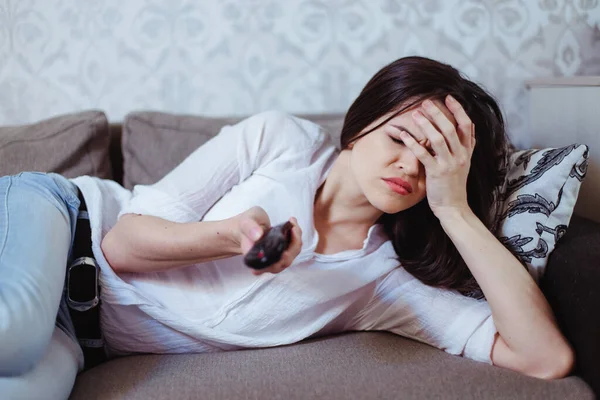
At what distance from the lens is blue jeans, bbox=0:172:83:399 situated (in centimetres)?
92

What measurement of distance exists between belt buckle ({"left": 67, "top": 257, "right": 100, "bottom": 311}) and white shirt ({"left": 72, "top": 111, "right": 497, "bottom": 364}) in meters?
0.02

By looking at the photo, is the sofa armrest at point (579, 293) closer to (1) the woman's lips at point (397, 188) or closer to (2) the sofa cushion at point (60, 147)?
(1) the woman's lips at point (397, 188)

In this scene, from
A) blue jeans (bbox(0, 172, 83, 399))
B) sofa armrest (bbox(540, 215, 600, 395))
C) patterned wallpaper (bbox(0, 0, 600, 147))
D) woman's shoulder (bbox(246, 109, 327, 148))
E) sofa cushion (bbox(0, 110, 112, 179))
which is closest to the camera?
blue jeans (bbox(0, 172, 83, 399))

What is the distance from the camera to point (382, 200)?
1154 millimetres

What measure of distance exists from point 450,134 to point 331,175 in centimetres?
27

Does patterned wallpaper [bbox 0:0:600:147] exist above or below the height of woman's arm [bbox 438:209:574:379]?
Result: above

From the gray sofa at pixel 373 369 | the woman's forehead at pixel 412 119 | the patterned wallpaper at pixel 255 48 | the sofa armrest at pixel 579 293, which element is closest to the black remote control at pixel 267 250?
the gray sofa at pixel 373 369

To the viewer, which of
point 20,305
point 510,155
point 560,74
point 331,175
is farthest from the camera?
point 560,74

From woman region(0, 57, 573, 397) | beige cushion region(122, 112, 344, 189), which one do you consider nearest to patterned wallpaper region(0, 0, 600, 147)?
beige cushion region(122, 112, 344, 189)

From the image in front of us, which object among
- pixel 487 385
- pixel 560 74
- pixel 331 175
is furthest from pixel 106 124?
pixel 560 74

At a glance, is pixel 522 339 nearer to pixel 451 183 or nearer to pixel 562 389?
pixel 562 389

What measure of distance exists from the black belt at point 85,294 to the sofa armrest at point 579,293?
2.81ft

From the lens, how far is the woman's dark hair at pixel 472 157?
1196 millimetres

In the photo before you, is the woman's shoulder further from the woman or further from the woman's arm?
the woman's arm
